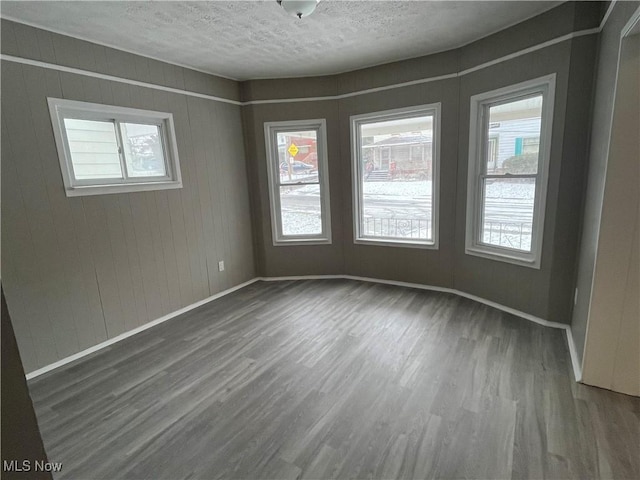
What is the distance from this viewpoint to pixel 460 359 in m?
2.48

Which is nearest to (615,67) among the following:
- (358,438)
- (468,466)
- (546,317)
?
(546,317)

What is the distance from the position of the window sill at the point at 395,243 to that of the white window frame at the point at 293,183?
48 centimetres

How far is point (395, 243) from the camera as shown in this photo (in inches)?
161

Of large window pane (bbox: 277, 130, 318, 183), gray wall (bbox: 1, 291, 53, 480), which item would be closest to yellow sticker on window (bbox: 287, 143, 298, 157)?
large window pane (bbox: 277, 130, 318, 183)

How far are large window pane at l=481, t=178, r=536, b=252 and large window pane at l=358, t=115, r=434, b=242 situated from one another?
2.13ft

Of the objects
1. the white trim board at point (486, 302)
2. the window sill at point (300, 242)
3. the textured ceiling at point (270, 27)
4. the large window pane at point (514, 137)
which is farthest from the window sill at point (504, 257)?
the textured ceiling at point (270, 27)

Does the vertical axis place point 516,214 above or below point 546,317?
above

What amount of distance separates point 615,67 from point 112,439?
3727 millimetres

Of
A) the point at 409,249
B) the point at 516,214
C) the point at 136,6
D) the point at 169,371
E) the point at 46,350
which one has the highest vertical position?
the point at 136,6

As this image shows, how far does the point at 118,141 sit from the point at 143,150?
25cm

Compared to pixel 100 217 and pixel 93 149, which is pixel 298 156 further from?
pixel 100 217

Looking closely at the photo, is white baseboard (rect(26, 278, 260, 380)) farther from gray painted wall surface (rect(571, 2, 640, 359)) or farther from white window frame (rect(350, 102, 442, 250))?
gray painted wall surface (rect(571, 2, 640, 359))

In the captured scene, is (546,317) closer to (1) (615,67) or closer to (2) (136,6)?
(1) (615,67)

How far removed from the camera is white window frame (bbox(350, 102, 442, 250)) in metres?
3.59
